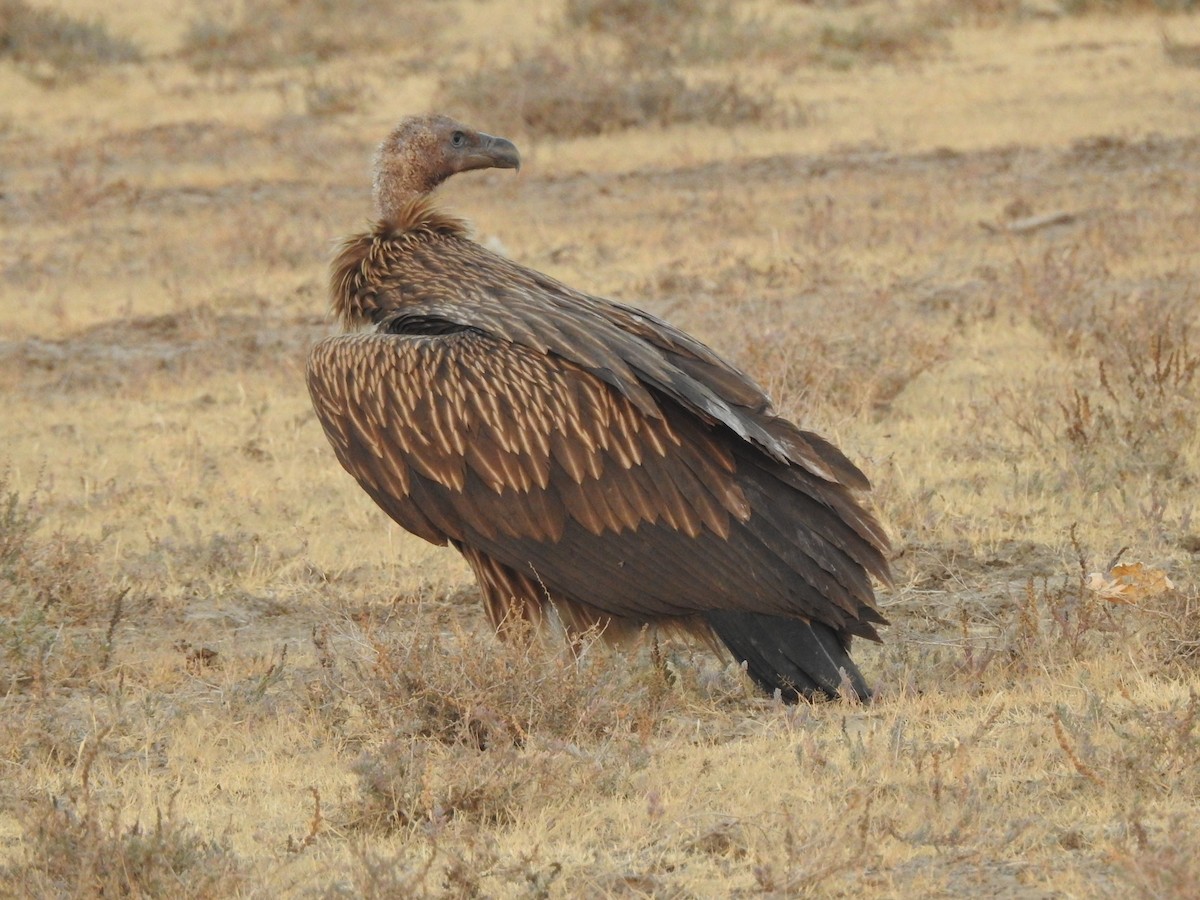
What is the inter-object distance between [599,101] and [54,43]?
8765 mm

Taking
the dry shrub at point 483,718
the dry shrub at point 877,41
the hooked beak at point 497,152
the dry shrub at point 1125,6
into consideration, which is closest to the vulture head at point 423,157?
the hooked beak at point 497,152

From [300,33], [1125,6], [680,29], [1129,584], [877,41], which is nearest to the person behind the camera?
[1129,584]

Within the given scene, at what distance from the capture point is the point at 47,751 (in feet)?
17.3

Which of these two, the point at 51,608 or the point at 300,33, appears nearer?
the point at 51,608

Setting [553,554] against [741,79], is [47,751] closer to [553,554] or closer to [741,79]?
[553,554]

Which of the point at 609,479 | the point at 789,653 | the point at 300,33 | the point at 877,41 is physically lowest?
the point at 789,653

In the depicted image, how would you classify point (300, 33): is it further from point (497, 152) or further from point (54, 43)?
point (497, 152)

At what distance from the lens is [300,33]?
23.9m

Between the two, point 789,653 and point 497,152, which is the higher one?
point 497,152

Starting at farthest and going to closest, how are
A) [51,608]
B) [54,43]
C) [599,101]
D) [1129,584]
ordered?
1. [54,43]
2. [599,101]
3. [51,608]
4. [1129,584]

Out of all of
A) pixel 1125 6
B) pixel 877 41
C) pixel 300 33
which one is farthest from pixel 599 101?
pixel 1125 6

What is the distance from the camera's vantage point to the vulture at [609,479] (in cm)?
558

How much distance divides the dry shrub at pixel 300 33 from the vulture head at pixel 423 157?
15616 mm

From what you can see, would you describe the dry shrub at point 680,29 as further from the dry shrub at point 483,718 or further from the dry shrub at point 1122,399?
the dry shrub at point 483,718
